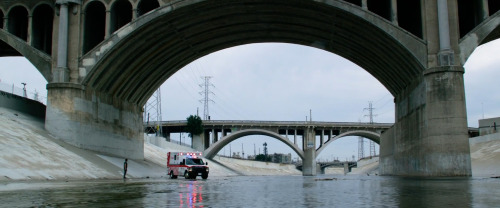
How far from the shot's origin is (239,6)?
40938mm

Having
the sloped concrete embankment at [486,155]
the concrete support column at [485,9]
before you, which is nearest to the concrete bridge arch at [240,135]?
the sloped concrete embankment at [486,155]

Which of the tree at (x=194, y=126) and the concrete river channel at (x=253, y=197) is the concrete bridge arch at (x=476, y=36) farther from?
the tree at (x=194, y=126)

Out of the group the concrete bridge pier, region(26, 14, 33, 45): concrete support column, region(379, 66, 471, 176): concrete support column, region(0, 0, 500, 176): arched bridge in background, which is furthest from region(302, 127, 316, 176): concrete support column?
region(26, 14, 33, 45): concrete support column

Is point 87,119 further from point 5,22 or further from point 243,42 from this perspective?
point 243,42

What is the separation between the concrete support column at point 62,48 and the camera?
40.8 m

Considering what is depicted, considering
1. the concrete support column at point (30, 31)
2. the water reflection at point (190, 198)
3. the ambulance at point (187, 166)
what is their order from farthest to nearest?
the concrete support column at point (30, 31) < the ambulance at point (187, 166) < the water reflection at point (190, 198)

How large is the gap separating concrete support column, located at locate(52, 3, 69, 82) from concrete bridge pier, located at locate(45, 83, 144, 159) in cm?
76

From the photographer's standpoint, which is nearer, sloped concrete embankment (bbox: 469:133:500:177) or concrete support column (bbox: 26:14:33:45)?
concrete support column (bbox: 26:14:33:45)

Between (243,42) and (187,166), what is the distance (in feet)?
56.7

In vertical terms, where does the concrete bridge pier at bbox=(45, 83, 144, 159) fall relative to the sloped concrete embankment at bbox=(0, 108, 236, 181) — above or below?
above

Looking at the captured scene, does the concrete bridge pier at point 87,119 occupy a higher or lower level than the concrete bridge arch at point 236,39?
lower

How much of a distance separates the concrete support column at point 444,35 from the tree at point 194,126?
70827 mm

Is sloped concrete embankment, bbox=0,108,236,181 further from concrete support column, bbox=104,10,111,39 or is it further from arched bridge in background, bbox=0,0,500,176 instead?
concrete support column, bbox=104,10,111,39

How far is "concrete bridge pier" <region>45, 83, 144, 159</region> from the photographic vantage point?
133 ft
